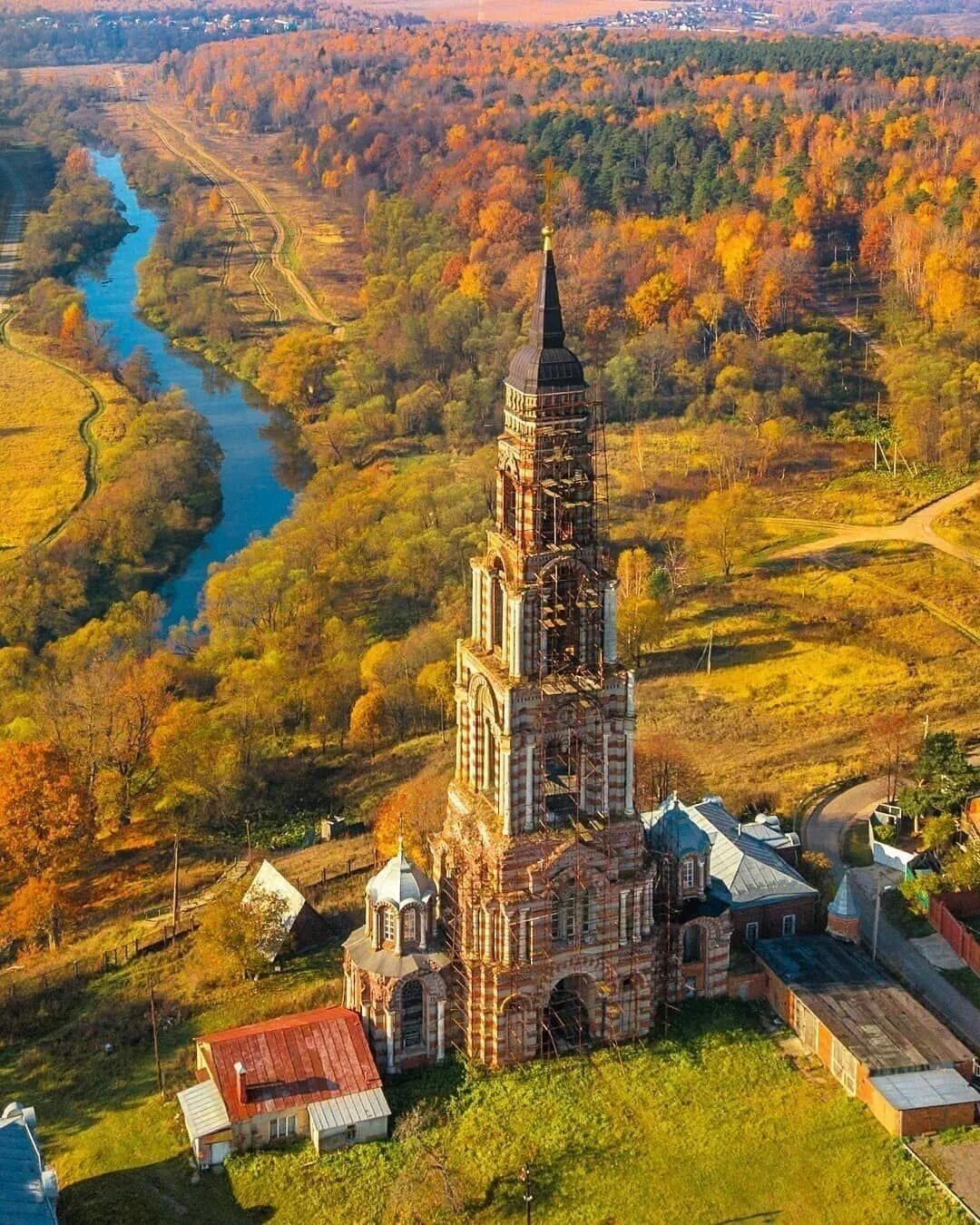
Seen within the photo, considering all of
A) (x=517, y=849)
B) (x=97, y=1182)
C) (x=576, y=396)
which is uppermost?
(x=576, y=396)

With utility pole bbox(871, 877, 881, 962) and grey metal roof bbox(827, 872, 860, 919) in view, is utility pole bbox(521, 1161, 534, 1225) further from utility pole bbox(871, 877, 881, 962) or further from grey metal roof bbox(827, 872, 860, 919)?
grey metal roof bbox(827, 872, 860, 919)

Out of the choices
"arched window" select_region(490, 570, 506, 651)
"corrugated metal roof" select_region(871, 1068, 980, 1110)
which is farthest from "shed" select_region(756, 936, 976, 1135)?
"arched window" select_region(490, 570, 506, 651)

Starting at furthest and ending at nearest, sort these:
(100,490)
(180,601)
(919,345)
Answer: (919,345)
(100,490)
(180,601)

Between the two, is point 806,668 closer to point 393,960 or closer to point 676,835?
point 676,835

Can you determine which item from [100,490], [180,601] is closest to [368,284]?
[100,490]

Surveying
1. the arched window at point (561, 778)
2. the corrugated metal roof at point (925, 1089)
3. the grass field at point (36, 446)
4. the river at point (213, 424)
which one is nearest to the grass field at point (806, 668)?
the arched window at point (561, 778)

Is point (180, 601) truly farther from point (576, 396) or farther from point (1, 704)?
point (576, 396)
